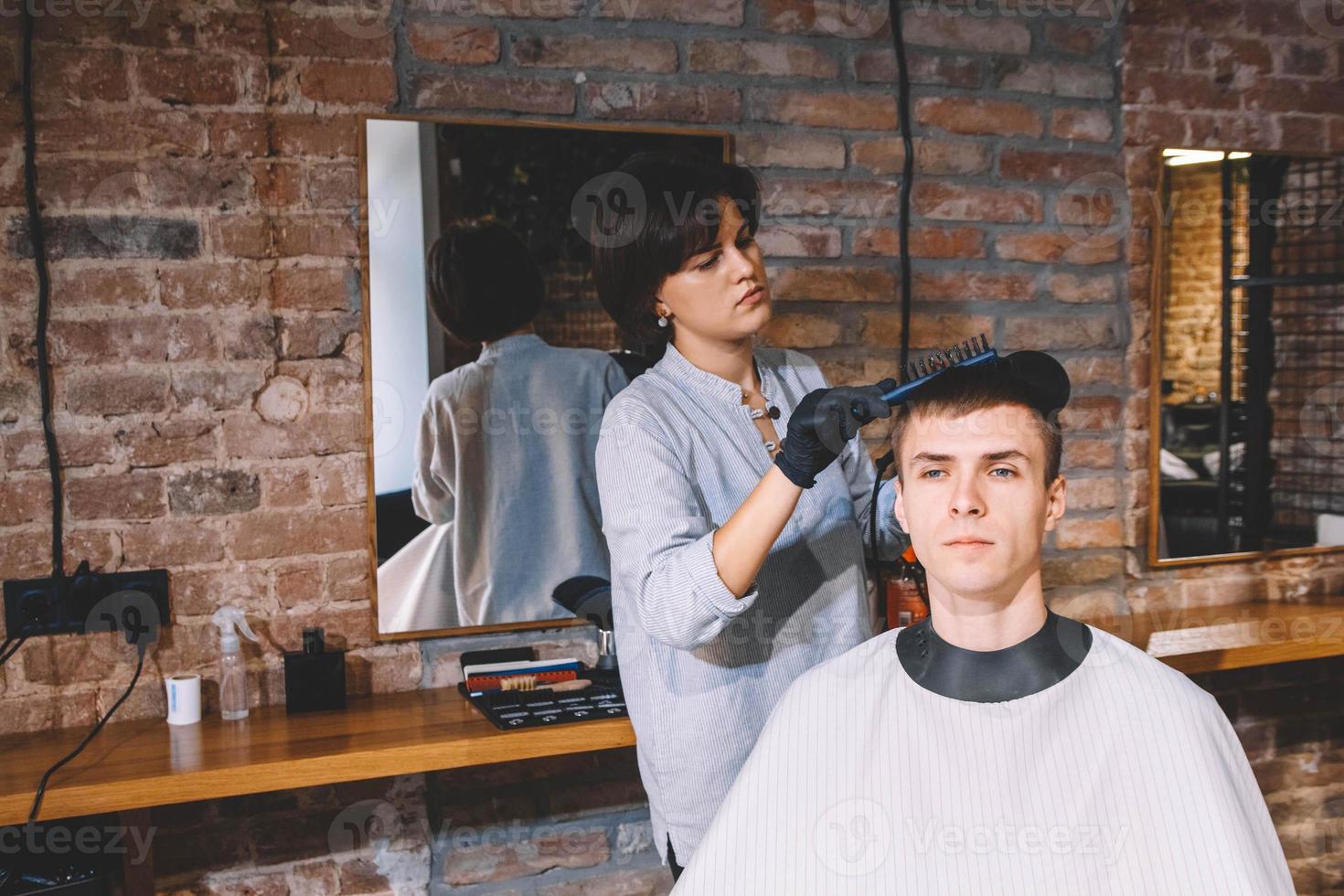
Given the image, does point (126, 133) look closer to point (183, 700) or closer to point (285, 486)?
A: point (285, 486)

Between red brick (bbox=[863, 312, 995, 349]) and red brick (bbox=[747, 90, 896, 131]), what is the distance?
38cm

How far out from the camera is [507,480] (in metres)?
1.94

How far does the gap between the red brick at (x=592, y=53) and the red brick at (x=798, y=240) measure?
361 mm

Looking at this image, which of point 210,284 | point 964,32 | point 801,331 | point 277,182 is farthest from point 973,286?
point 210,284

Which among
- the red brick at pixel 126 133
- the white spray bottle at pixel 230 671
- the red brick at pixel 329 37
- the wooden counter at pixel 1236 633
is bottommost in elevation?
the wooden counter at pixel 1236 633

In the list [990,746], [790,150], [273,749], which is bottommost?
[273,749]

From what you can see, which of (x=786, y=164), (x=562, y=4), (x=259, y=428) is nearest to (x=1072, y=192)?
(x=786, y=164)

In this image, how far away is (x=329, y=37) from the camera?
1826 millimetres

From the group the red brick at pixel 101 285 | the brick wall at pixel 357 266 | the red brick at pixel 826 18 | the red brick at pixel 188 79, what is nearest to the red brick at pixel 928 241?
the brick wall at pixel 357 266

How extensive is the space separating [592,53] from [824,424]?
3.45 feet

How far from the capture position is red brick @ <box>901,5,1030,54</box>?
2176mm

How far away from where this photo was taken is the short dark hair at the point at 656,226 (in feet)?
4.89

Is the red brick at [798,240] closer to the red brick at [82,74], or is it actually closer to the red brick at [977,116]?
the red brick at [977,116]

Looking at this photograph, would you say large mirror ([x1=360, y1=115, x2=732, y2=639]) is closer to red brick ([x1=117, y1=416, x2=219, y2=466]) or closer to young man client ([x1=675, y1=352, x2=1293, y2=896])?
red brick ([x1=117, y1=416, x2=219, y2=466])
